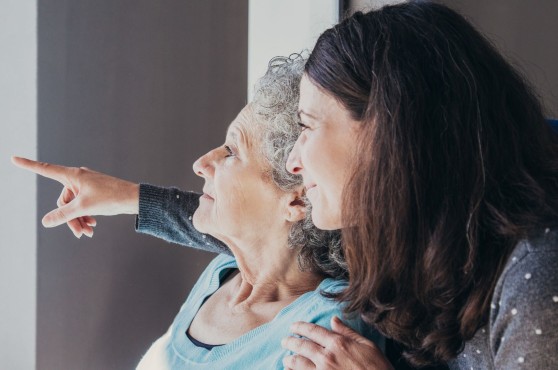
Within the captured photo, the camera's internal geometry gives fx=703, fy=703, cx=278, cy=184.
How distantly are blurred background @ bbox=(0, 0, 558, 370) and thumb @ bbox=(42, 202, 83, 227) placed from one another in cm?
8

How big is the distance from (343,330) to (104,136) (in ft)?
2.43

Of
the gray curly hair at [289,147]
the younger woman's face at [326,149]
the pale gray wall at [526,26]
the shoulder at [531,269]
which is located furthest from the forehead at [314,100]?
the pale gray wall at [526,26]

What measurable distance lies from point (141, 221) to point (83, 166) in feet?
0.60

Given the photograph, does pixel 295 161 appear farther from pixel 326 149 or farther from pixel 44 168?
pixel 44 168

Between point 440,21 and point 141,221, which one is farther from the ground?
point 440,21

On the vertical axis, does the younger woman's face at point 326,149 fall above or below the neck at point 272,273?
above

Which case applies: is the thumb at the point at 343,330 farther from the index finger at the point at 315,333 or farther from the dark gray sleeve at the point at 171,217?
the dark gray sleeve at the point at 171,217

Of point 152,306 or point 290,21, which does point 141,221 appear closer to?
point 152,306

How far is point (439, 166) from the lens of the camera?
1015 mm

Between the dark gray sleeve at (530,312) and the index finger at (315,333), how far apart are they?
1.08 feet

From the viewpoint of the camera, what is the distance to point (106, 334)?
1.70 metres

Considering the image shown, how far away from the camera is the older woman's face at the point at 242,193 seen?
1.46m

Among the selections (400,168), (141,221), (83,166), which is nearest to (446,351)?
(400,168)

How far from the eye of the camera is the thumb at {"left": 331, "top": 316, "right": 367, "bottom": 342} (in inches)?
47.8
